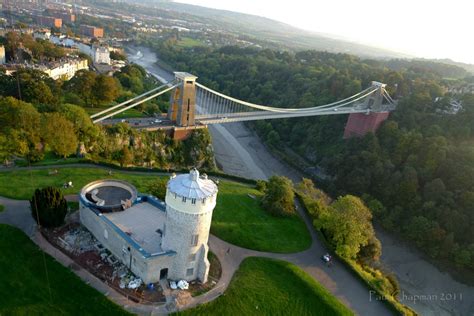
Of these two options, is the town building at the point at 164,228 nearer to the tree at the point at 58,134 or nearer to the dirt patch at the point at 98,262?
the dirt patch at the point at 98,262

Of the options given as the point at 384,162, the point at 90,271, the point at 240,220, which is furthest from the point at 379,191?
the point at 90,271

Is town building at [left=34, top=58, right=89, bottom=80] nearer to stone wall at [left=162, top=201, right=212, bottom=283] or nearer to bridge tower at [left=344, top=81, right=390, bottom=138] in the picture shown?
stone wall at [left=162, top=201, right=212, bottom=283]

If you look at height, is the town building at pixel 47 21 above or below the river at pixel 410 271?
above

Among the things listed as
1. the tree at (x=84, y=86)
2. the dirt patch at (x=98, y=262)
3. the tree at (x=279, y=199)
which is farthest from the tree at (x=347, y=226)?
the tree at (x=84, y=86)

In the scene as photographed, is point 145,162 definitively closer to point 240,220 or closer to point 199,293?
point 240,220

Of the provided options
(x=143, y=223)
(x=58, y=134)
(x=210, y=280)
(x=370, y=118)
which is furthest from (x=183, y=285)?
(x=370, y=118)
